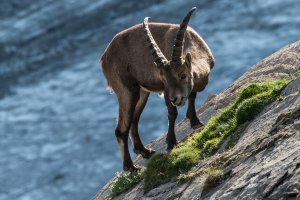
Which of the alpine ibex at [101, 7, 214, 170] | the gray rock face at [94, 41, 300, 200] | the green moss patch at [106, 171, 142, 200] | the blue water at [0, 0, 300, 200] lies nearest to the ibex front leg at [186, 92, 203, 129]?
the alpine ibex at [101, 7, 214, 170]

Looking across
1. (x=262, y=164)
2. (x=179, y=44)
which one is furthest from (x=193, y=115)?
(x=262, y=164)

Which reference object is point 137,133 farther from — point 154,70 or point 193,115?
point 154,70

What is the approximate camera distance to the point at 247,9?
133875 millimetres

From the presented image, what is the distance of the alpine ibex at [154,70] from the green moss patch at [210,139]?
0.89 m

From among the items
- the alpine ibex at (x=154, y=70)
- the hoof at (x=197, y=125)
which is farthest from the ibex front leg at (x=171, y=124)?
the hoof at (x=197, y=125)

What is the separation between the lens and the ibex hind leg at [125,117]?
22.0m

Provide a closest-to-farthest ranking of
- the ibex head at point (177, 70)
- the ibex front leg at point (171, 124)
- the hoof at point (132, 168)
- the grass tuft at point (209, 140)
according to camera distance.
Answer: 1. the grass tuft at point (209, 140)
2. the ibex head at point (177, 70)
3. the ibex front leg at point (171, 124)
4. the hoof at point (132, 168)

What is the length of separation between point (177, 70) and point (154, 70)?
159 cm

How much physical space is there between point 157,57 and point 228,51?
102413mm

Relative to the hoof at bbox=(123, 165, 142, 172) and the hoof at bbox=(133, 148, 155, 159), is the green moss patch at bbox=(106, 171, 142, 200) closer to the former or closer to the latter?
the hoof at bbox=(123, 165, 142, 172)

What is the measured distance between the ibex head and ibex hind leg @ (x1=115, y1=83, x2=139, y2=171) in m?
1.94

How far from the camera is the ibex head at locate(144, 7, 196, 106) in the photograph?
1983 centimetres

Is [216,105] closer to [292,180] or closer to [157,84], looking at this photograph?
[157,84]

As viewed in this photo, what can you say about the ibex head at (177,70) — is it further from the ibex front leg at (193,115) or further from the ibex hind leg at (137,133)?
the ibex hind leg at (137,133)
